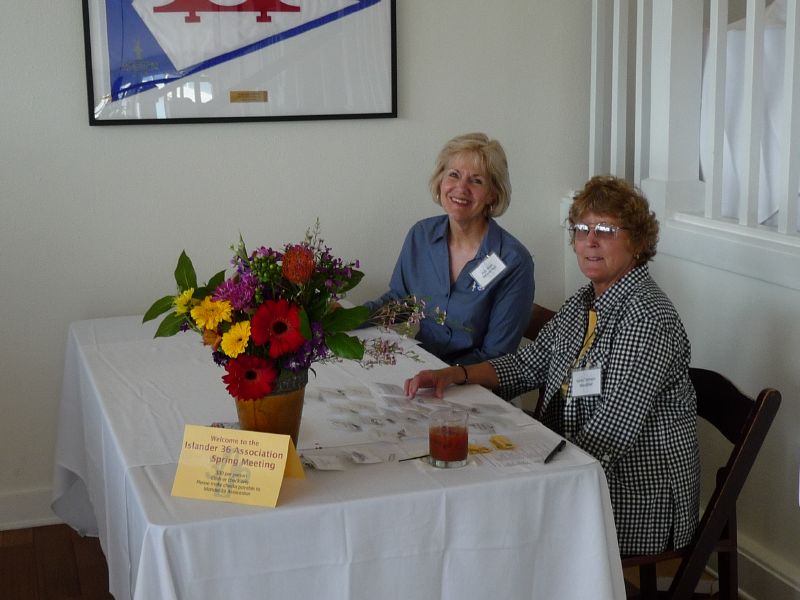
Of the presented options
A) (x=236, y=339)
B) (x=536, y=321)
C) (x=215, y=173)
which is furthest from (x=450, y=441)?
(x=215, y=173)

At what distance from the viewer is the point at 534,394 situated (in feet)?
12.1

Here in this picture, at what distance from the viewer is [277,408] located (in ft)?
5.77

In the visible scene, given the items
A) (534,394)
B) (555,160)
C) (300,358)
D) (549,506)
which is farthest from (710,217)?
(300,358)

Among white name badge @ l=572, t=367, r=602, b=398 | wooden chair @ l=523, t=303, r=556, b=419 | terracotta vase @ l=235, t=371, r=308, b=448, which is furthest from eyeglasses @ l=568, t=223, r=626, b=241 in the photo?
terracotta vase @ l=235, t=371, r=308, b=448


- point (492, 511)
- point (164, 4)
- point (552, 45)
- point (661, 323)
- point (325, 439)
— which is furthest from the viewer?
point (552, 45)

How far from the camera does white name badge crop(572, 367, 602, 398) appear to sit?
212 cm

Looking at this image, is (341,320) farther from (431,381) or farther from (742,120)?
(742,120)

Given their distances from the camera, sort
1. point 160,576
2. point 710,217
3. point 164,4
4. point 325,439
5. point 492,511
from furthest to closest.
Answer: point 164,4 → point 710,217 → point 325,439 → point 492,511 → point 160,576

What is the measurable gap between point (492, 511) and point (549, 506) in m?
0.11

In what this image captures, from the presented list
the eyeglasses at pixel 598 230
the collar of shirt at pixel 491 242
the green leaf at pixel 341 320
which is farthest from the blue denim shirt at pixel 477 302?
the green leaf at pixel 341 320

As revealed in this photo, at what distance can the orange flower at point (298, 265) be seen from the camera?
167 cm

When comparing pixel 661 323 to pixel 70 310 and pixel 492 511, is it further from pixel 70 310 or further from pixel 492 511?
pixel 70 310

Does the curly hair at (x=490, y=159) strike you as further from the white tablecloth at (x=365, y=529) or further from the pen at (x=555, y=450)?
the pen at (x=555, y=450)

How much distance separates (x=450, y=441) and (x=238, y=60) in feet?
6.08
